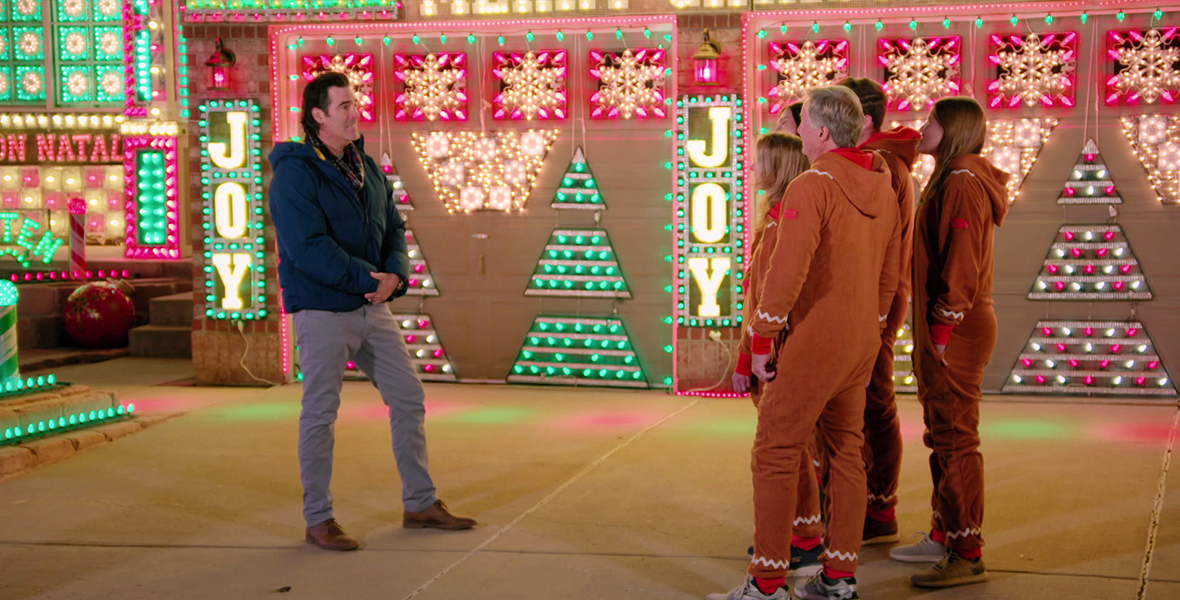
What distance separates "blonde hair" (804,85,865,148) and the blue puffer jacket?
6.86 ft

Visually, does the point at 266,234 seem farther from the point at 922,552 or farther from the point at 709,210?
the point at 922,552

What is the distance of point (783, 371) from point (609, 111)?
568 cm

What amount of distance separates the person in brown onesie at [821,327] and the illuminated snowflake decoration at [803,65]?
16.6 ft

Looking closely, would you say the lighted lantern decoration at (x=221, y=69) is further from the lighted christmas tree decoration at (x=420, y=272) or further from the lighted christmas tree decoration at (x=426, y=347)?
the lighted christmas tree decoration at (x=426, y=347)

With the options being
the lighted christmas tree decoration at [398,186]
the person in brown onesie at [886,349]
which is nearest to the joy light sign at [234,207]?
the lighted christmas tree decoration at [398,186]

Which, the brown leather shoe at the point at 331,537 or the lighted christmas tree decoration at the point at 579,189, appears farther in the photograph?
the lighted christmas tree decoration at the point at 579,189

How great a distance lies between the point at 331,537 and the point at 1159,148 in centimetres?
672

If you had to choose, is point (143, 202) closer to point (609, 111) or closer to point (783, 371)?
point (609, 111)

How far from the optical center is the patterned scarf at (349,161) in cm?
500

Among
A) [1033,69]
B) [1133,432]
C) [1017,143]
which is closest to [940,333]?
[1133,432]

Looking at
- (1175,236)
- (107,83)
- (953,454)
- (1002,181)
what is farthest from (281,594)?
(107,83)

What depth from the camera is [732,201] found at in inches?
346

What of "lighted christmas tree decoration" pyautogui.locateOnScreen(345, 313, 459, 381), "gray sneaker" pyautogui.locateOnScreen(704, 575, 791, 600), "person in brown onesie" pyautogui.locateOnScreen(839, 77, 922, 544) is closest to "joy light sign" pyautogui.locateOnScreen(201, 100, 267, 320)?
"lighted christmas tree decoration" pyautogui.locateOnScreen(345, 313, 459, 381)

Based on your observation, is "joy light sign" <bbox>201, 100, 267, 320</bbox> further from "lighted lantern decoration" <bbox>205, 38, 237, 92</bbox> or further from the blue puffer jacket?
the blue puffer jacket
